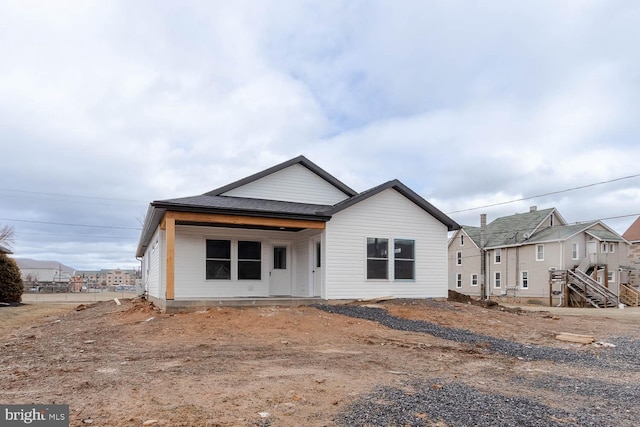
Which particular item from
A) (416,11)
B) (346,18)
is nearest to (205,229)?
(346,18)

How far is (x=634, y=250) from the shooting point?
39.8 meters

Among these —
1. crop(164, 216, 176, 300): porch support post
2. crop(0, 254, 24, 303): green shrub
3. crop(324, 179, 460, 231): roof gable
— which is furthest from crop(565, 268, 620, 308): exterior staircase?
crop(0, 254, 24, 303): green shrub

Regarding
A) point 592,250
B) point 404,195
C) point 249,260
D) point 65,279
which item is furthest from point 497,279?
point 65,279

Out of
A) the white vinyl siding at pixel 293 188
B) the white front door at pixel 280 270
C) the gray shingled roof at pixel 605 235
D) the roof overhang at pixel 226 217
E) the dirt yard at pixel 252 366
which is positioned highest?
the white vinyl siding at pixel 293 188

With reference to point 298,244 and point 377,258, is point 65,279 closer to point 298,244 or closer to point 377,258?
point 298,244

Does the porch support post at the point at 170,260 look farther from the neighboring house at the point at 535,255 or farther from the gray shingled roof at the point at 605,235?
the gray shingled roof at the point at 605,235

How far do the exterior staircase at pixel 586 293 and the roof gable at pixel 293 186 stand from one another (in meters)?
20.1

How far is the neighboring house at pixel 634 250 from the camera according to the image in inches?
1399

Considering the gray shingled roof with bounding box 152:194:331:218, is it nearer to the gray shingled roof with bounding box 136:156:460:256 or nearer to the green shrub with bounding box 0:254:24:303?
the gray shingled roof with bounding box 136:156:460:256

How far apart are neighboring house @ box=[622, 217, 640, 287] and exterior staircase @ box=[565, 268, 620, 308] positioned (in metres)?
6.81

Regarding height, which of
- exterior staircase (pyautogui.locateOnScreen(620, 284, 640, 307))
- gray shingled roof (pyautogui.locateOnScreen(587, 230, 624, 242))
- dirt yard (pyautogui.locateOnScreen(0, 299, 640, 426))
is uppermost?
gray shingled roof (pyautogui.locateOnScreen(587, 230, 624, 242))

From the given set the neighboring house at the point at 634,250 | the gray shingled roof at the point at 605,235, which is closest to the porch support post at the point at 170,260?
the gray shingled roof at the point at 605,235

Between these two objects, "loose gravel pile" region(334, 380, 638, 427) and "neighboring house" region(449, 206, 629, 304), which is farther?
"neighboring house" region(449, 206, 629, 304)

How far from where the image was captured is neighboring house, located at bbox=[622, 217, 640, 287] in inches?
1399
